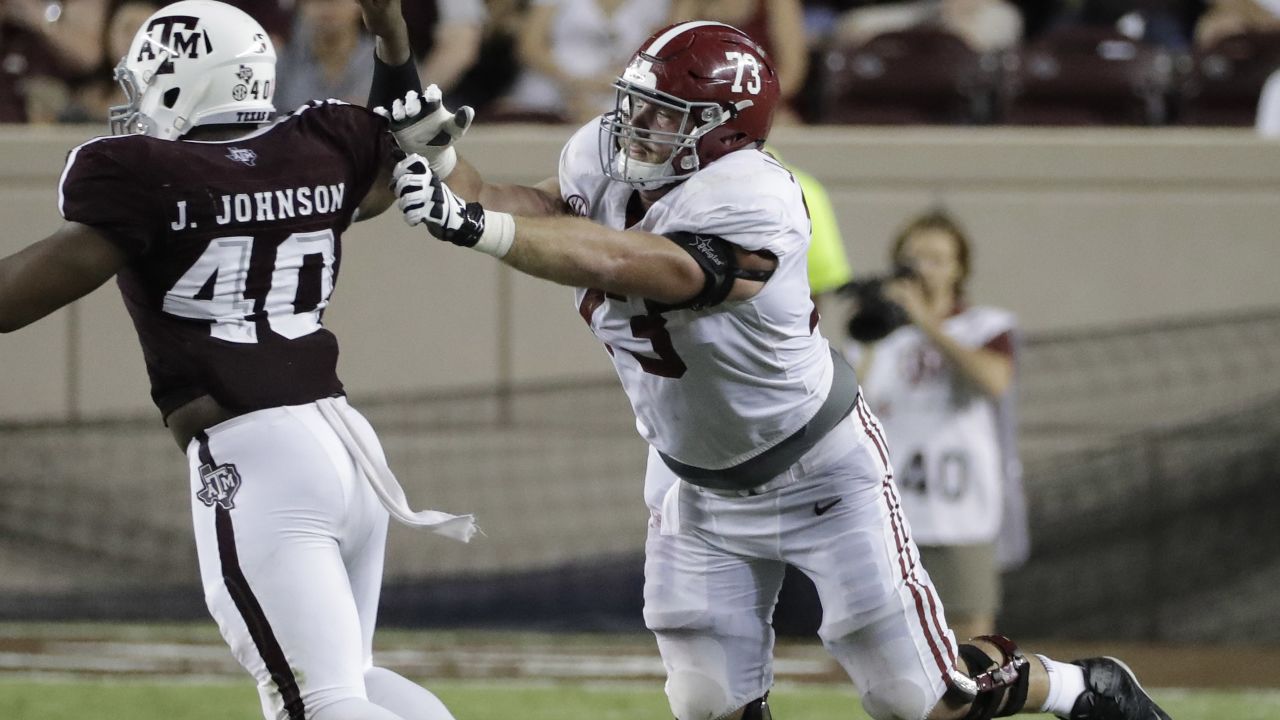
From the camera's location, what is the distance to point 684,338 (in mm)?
3551

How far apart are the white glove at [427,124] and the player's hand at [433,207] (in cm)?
45

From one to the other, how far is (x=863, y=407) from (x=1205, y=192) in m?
4.56

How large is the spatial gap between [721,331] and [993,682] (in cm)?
112

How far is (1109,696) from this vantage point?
424cm

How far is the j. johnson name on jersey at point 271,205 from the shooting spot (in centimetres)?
330

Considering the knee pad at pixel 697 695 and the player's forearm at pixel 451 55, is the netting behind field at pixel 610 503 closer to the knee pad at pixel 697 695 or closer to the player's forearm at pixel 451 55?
the player's forearm at pixel 451 55

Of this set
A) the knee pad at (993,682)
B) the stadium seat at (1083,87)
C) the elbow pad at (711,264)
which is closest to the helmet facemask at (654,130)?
the elbow pad at (711,264)

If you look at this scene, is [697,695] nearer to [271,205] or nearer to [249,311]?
[249,311]

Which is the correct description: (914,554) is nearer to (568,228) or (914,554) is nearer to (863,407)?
(863,407)

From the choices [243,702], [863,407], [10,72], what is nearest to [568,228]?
[863,407]

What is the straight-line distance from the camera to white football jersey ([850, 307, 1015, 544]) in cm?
579

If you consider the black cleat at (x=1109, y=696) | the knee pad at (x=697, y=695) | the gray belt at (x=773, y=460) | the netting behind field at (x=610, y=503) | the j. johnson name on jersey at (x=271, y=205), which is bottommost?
the netting behind field at (x=610, y=503)

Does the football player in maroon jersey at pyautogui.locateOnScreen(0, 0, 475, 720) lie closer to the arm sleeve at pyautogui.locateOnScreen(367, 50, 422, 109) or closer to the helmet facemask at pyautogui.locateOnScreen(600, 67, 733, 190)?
the arm sleeve at pyautogui.locateOnScreen(367, 50, 422, 109)

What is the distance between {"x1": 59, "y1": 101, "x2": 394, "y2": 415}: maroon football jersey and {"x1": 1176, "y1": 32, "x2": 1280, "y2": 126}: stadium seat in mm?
5966
